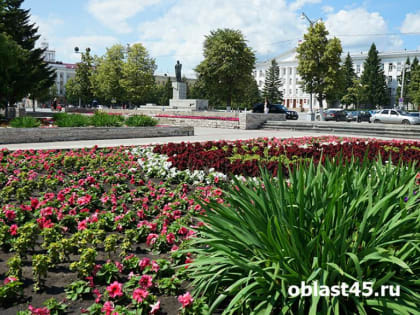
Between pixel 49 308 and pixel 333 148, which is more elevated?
pixel 333 148

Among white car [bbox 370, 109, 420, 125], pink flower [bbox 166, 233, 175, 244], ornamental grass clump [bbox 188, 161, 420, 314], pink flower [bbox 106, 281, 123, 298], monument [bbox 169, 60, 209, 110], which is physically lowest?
pink flower [bbox 106, 281, 123, 298]

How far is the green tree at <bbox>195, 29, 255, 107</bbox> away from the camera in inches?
1695

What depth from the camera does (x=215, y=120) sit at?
2514 cm

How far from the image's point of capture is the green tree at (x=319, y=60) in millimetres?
40344

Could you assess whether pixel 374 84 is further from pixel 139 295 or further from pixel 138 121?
pixel 139 295

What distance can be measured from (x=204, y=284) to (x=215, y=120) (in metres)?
22.6

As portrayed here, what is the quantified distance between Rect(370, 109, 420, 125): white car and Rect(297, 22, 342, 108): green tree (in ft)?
26.9

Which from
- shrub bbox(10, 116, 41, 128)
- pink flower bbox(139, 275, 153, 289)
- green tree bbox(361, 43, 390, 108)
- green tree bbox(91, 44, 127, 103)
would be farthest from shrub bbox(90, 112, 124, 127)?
green tree bbox(361, 43, 390, 108)

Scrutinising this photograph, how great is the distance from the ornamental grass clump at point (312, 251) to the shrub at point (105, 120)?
523 inches

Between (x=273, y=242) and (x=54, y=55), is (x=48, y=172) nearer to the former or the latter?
(x=273, y=242)

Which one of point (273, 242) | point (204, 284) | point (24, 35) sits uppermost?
point (24, 35)

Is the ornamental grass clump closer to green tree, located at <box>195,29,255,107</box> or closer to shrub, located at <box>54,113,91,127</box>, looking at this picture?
shrub, located at <box>54,113,91,127</box>


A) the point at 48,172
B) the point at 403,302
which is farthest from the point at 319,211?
the point at 48,172

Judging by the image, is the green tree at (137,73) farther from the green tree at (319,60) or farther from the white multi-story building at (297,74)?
the white multi-story building at (297,74)
